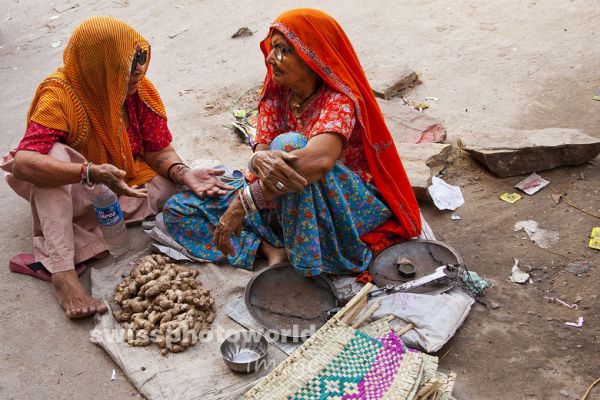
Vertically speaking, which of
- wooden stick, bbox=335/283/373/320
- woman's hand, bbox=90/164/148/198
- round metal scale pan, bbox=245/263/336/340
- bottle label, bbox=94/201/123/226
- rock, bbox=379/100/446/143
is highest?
woman's hand, bbox=90/164/148/198

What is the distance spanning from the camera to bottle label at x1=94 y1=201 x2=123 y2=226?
335 centimetres

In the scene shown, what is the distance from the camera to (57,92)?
3.21m

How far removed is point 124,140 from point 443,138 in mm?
2374

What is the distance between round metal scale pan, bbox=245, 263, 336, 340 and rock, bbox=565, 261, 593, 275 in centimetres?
132

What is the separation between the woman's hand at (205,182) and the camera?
11.5 ft

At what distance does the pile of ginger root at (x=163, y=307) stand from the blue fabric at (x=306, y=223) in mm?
273

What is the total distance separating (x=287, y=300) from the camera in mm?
3186

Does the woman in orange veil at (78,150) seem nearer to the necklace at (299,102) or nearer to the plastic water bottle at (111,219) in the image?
the plastic water bottle at (111,219)

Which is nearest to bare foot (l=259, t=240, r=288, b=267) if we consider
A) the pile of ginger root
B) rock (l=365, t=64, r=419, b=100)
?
the pile of ginger root

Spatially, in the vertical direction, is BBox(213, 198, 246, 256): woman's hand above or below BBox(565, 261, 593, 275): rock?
above

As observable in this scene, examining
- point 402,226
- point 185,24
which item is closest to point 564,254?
point 402,226

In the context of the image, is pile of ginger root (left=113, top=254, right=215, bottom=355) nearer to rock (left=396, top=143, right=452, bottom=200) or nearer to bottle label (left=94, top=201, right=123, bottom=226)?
bottle label (left=94, top=201, right=123, bottom=226)

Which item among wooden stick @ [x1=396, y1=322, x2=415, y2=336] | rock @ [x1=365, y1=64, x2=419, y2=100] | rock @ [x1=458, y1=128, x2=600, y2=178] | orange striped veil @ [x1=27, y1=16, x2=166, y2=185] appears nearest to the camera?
wooden stick @ [x1=396, y1=322, x2=415, y2=336]

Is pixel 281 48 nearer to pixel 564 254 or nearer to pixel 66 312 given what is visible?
pixel 66 312
